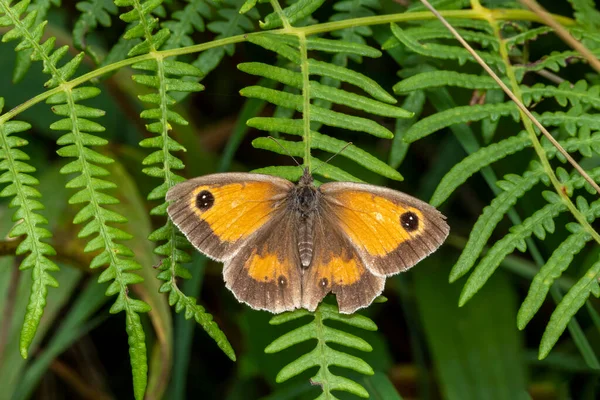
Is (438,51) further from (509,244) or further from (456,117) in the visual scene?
(509,244)

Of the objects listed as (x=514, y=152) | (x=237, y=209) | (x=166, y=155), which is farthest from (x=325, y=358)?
(x=514, y=152)

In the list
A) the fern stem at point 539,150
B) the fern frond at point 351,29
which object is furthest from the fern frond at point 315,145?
the fern stem at point 539,150

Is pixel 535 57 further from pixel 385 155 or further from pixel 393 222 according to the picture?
pixel 393 222

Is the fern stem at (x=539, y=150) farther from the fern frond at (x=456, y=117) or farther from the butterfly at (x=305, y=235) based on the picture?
the butterfly at (x=305, y=235)

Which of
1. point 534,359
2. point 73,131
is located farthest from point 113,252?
point 534,359

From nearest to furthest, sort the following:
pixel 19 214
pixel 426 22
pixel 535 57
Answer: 1. pixel 19 214
2. pixel 426 22
3. pixel 535 57

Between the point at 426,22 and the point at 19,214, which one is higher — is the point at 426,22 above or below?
above

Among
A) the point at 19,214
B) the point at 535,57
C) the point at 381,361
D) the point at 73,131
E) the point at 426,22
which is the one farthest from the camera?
the point at 535,57
